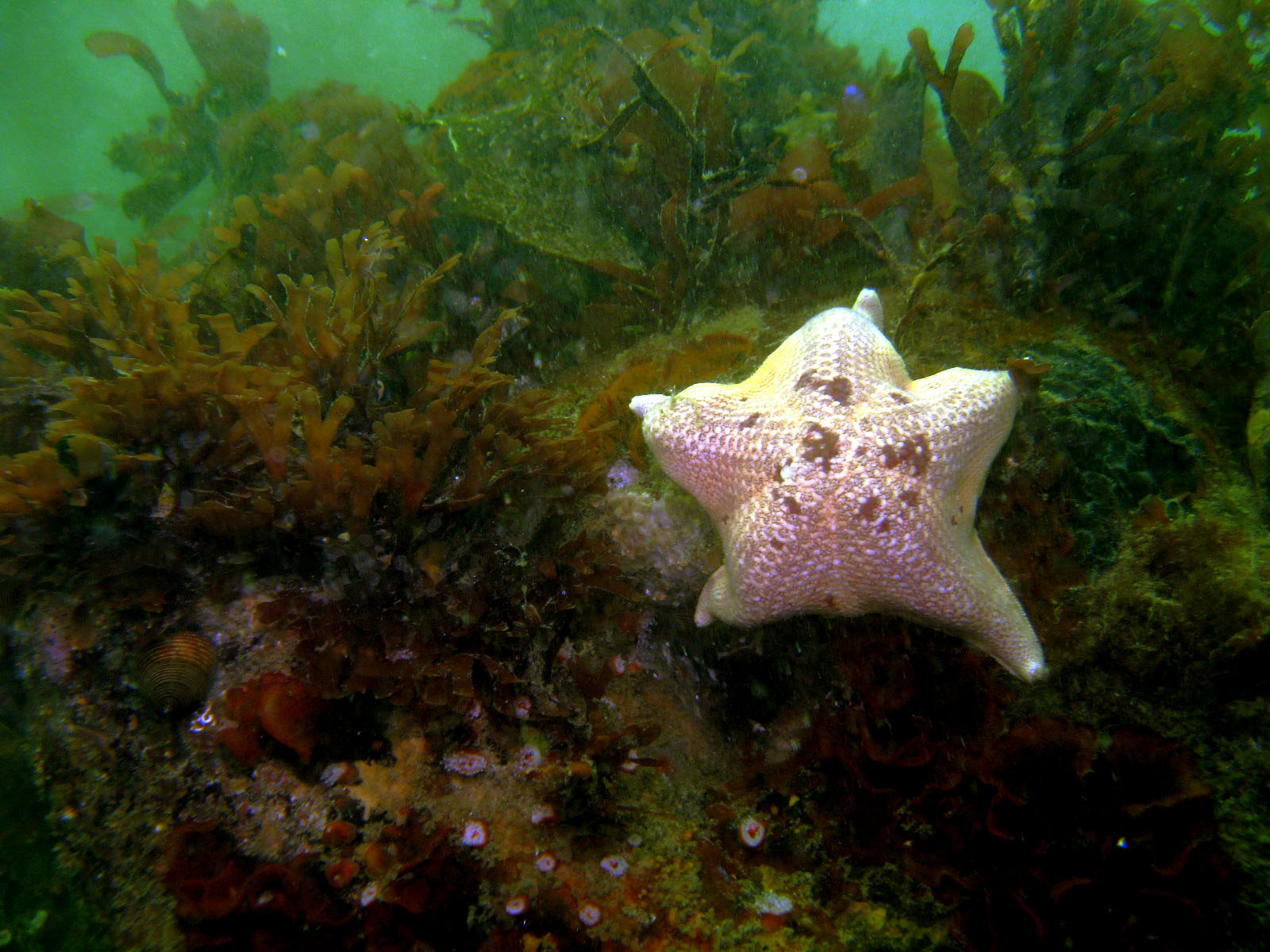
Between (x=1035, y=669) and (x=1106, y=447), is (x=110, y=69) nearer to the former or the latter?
(x=1106, y=447)

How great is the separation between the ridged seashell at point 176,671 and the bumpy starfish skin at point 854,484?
2215 millimetres

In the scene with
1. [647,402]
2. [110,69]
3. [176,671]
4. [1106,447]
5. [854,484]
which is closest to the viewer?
[854,484]

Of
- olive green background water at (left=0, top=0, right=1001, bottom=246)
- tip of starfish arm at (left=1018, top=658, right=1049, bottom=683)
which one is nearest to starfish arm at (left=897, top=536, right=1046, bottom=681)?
tip of starfish arm at (left=1018, top=658, right=1049, bottom=683)

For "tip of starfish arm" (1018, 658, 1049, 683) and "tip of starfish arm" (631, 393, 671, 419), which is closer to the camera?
"tip of starfish arm" (1018, 658, 1049, 683)

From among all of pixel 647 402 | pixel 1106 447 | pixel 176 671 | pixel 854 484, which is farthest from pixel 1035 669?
pixel 176 671

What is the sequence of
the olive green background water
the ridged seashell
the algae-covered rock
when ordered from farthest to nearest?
the olive green background water
the algae-covered rock
the ridged seashell

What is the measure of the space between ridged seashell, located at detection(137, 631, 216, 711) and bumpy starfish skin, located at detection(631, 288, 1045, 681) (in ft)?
7.27

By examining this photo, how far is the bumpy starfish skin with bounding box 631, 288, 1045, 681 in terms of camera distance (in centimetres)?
208

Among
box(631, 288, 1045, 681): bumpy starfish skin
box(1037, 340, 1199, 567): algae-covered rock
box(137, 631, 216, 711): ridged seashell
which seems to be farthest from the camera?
box(1037, 340, 1199, 567): algae-covered rock

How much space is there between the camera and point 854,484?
2088mm

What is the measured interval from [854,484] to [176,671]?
2.90m

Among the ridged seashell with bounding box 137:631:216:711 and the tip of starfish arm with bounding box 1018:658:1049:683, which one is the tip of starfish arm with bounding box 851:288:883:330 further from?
the ridged seashell with bounding box 137:631:216:711

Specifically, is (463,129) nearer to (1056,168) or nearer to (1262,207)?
(1056,168)

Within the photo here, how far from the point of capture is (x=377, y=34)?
70.3ft
